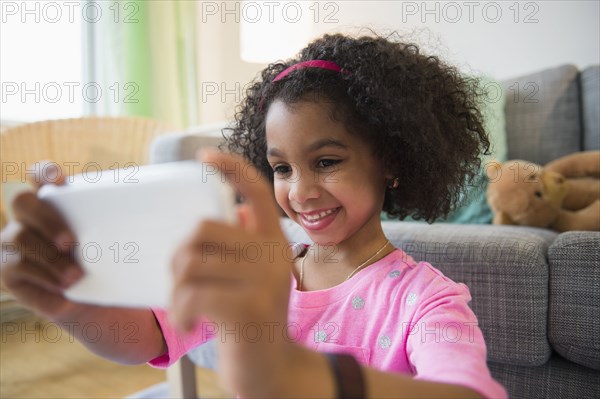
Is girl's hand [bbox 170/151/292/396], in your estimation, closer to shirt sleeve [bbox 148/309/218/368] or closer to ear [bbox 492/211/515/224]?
shirt sleeve [bbox 148/309/218/368]

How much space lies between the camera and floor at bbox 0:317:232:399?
4.11 ft

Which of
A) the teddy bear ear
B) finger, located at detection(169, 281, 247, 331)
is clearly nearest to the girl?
finger, located at detection(169, 281, 247, 331)

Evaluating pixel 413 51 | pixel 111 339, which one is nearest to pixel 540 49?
pixel 413 51

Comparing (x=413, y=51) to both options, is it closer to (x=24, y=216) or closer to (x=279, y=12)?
(x=24, y=216)

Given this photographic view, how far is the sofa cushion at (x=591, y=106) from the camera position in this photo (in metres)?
1.48

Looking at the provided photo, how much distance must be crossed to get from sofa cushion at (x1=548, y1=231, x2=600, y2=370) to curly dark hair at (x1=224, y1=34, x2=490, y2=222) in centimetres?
18

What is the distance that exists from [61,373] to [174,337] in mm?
931

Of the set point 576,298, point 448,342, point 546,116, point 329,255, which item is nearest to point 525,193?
point 576,298

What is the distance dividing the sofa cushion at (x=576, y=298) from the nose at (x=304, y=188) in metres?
0.41

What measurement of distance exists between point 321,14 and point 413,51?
148 cm

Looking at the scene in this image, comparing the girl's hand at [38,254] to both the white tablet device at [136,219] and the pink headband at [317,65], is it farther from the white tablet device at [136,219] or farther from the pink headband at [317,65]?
the pink headband at [317,65]

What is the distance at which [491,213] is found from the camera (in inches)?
51.2

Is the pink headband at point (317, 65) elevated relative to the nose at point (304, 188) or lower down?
elevated

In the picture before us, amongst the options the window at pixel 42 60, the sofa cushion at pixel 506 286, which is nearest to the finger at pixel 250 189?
the sofa cushion at pixel 506 286
